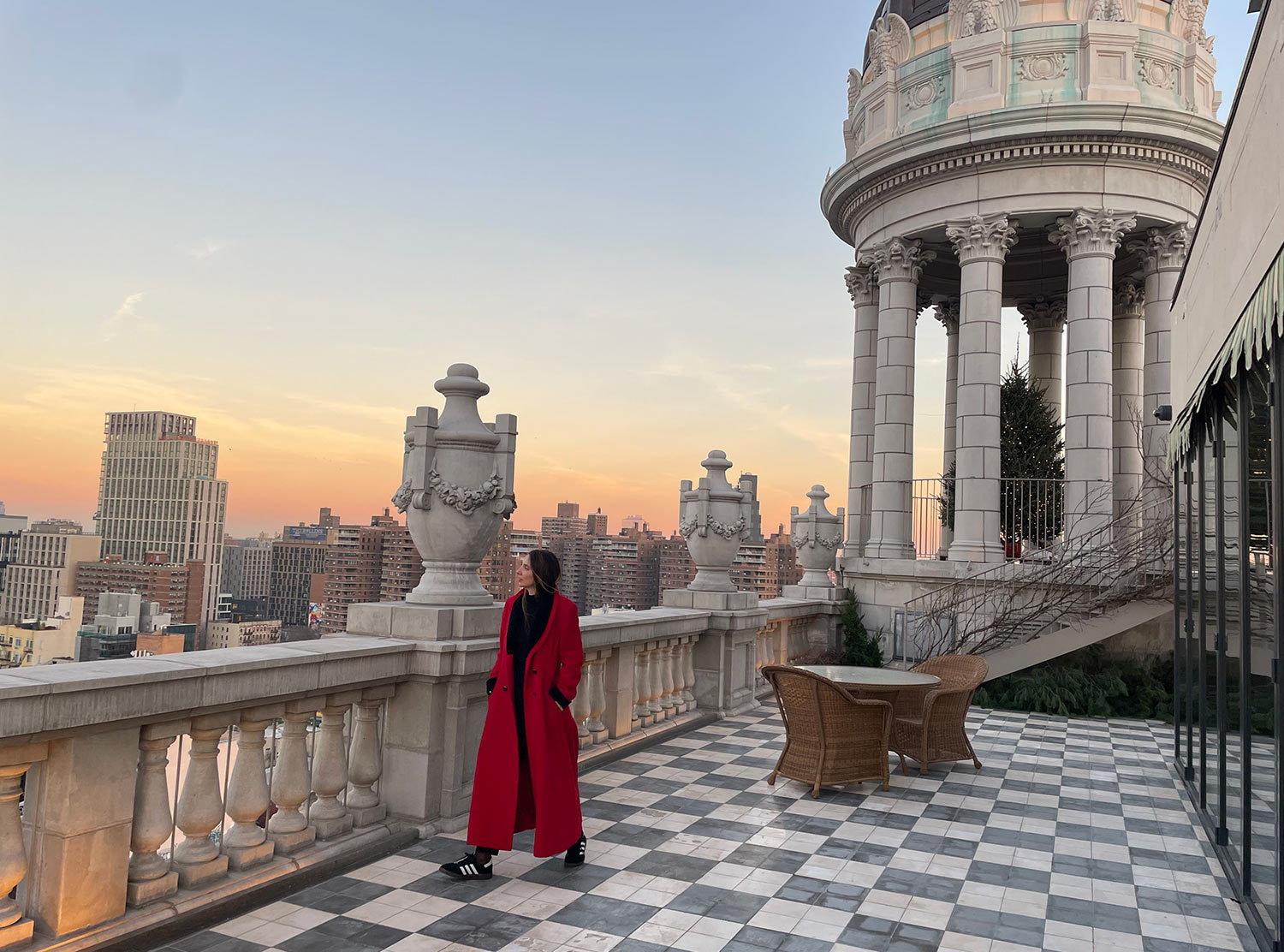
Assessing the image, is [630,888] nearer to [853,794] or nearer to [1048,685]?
[853,794]

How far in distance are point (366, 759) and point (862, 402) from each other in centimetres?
1383

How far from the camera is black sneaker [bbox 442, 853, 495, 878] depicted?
14.9ft

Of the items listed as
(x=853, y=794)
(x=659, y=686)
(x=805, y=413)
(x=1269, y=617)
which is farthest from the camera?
(x=805, y=413)

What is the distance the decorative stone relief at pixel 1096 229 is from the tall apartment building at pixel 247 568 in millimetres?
15757

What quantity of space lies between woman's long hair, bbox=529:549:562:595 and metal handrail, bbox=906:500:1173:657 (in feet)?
31.2

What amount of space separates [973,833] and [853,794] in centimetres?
109

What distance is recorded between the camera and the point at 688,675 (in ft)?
31.9

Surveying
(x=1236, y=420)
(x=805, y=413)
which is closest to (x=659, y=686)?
(x=1236, y=420)

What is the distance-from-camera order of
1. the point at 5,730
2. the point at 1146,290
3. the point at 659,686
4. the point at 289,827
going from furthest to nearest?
the point at 1146,290 < the point at 659,686 < the point at 289,827 < the point at 5,730

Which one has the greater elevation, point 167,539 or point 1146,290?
point 1146,290

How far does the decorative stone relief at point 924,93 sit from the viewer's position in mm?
15695

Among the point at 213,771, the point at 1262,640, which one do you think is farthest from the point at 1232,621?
the point at 213,771

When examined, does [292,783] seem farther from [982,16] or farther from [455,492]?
[982,16]

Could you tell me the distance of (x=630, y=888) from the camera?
4590 mm
